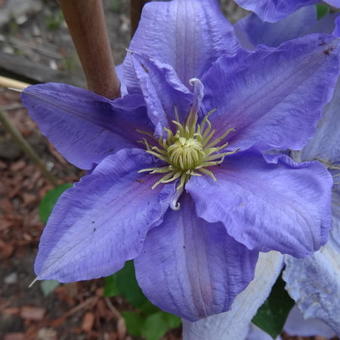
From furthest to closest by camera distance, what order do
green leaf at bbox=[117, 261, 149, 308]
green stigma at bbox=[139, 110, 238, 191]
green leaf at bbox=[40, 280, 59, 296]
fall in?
green leaf at bbox=[40, 280, 59, 296]
green leaf at bbox=[117, 261, 149, 308]
green stigma at bbox=[139, 110, 238, 191]

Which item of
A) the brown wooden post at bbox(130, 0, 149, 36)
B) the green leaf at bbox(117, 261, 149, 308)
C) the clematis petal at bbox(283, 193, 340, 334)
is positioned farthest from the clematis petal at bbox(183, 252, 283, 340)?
the brown wooden post at bbox(130, 0, 149, 36)

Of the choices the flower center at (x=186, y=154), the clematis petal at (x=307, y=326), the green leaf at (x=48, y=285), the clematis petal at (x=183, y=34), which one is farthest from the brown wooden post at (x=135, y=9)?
the green leaf at (x=48, y=285)

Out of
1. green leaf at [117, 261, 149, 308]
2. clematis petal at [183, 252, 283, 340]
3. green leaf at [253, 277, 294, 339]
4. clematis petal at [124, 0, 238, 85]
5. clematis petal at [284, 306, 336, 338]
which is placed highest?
clematis petal at [124, 0, 238, 85]

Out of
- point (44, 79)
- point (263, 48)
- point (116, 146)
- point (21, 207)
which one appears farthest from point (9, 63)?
point (21, 207)

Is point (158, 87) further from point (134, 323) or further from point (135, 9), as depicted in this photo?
point (134, 323)

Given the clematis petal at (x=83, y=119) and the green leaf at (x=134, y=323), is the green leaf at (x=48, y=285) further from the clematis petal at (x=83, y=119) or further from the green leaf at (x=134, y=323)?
the clematis petal at (x=83, y=119)

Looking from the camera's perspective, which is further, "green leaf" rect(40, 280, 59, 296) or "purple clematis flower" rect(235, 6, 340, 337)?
"green leaf" rect(40, 280, 59, 296)

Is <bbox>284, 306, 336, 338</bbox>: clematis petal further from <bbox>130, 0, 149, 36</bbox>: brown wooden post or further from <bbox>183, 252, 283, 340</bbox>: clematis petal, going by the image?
<bbox>130, 0, 149, 36</bbox>: brown wooden post

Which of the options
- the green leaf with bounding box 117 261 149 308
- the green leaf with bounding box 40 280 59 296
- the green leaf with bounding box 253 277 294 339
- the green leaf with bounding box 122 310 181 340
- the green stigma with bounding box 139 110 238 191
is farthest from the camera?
the green leaf with bounding box 40 280 59 296

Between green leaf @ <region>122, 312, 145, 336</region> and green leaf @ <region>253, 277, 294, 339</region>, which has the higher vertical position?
green leaf @ <region>253, 277, 294, 339</region>
